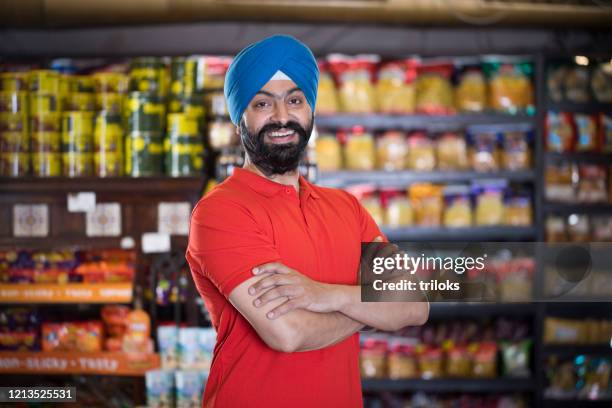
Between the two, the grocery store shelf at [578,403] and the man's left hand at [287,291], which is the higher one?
the man's left hand at [287,291]

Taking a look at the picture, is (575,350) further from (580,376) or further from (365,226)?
(365,226)

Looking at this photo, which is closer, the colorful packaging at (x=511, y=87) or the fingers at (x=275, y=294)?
the fingers at (x=275, y=294)

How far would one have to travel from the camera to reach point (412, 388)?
399 centimetres

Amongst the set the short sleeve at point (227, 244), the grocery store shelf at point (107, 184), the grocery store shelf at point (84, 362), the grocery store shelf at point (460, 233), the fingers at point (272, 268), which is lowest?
the grocery store shelf at point (84, 362)

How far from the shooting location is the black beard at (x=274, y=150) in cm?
168

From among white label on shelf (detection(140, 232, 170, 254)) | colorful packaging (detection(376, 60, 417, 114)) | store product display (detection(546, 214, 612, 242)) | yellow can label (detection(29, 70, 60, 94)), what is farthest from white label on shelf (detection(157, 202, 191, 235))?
store product display (detection(546, 214, 612, 242))

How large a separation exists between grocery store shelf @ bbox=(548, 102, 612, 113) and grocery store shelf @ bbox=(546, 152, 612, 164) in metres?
0.24

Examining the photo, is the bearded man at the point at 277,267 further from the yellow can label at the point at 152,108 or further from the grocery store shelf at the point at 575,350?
the grocery store shelf at the point at 575,350

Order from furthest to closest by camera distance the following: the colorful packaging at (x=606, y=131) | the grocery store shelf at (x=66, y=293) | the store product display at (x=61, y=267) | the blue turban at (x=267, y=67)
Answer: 1. the colorful packaging at (x=606, y=131)
2. the store product display at (x=61, y=267)
3. the grocery store shelf at (x=66, y=293)
4. the blue turban at (x=267, y=67)

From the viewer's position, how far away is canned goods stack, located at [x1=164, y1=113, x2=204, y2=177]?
3.53 metres

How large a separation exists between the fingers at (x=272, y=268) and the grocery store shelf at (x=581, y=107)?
289cm

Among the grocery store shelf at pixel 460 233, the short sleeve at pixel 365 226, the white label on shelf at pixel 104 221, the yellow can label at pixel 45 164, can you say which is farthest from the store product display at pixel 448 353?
the short sleeve at pixel 365 226

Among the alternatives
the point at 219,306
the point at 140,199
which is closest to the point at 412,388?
the point at 140,199

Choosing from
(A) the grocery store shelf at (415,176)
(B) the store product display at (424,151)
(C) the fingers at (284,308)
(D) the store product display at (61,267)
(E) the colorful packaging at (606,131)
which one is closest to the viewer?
(C) the fingers at (284,308)
